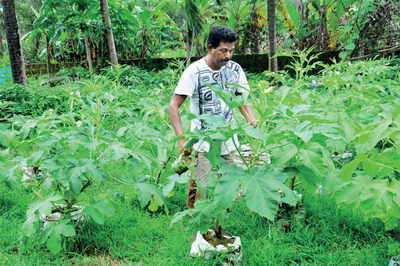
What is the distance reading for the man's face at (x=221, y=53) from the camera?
2412mm

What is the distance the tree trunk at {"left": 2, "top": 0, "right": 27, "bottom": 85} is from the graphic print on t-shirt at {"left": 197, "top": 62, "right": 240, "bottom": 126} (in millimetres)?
5341

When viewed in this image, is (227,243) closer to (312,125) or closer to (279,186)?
(279,186)

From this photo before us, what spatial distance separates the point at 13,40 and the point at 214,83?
5.41m

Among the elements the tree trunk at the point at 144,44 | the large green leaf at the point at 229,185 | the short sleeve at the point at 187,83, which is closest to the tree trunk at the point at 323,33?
the tree trunk at the point at 144,44

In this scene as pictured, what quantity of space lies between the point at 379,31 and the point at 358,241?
7268 millimetres

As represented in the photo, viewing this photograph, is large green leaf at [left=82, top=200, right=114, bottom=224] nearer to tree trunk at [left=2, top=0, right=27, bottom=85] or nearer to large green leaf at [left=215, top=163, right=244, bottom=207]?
large green leaf at [left=215, top=163, right=244, bottom=207]

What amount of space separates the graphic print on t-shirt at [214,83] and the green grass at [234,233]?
872mm

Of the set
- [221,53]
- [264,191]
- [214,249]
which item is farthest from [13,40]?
[264,191]

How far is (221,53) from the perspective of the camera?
2.44m

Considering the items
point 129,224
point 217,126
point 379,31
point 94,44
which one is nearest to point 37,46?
point 94,44

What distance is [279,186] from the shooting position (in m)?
1.60

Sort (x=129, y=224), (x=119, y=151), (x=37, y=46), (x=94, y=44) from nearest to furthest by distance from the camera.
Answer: (x=119, y=151), (x=129, y=224), (x=94, y=44), (x=37, y=46)

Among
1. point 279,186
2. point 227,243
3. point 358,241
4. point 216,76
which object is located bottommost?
point 358,241

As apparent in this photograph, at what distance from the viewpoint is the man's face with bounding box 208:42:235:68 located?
7.91 feet
